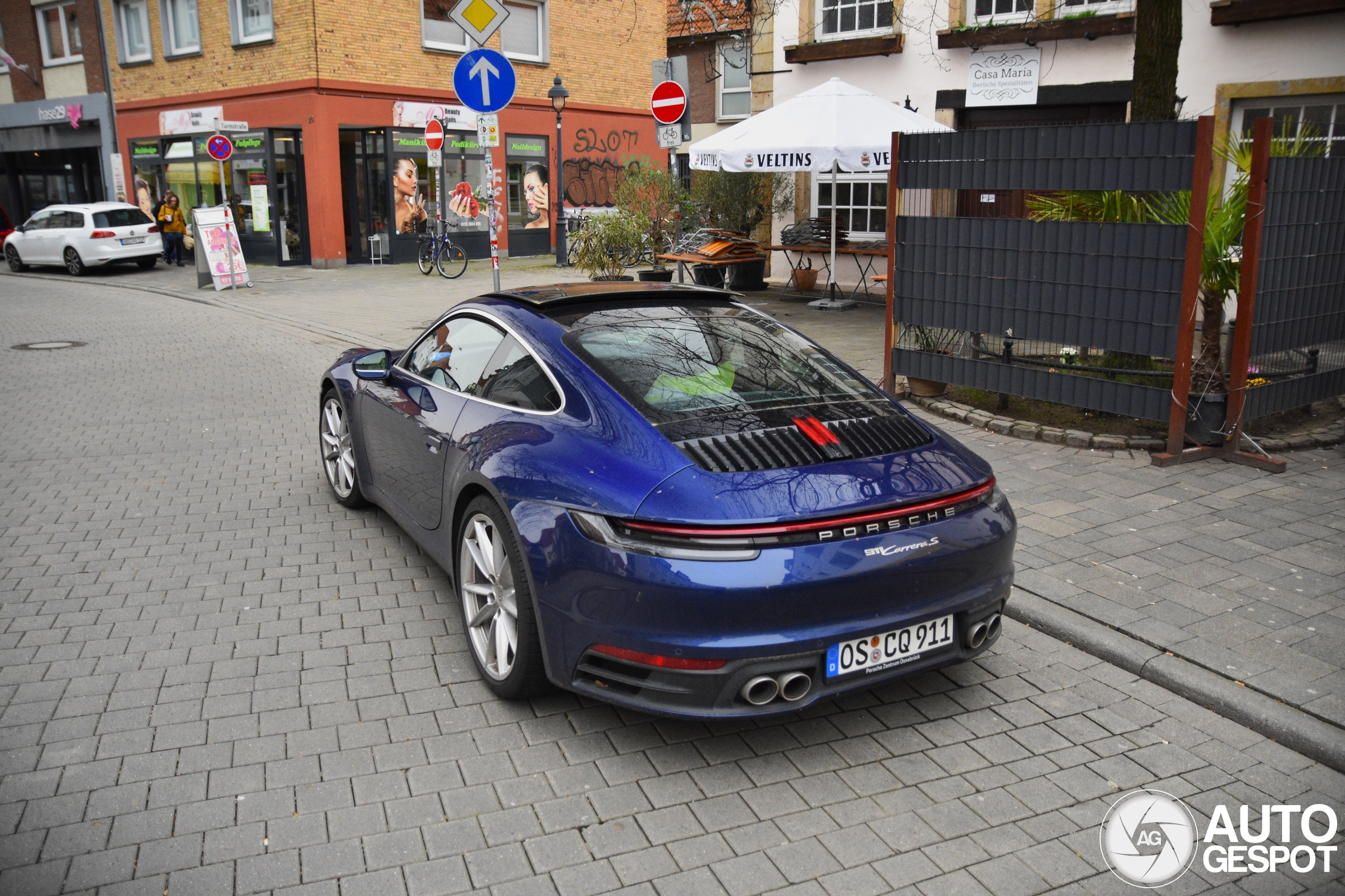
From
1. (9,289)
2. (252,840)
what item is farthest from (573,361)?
(9,289)

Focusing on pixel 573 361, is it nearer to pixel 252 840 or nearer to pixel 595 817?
pixel 595 817

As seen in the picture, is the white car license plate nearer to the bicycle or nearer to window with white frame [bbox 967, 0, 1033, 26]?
window with white frame [bbox 967, 0, 1033, 26]

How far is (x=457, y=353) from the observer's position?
4.79m

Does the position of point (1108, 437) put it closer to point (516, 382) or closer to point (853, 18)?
point (516, 382)

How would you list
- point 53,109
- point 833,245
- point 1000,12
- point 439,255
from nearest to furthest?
point 1000,12 < point 833,245 < point 439,255 < point 53,109

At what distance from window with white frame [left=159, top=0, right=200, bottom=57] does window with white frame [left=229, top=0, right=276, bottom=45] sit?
5.84 feet

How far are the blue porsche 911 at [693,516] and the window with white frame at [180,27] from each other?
26.5 metres

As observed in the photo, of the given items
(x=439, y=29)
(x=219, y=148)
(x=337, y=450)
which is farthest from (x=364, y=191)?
(x=337, y=450)

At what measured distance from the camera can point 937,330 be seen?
8266 mm

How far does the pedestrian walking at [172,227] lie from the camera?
2488cm

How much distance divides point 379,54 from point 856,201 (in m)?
13.9

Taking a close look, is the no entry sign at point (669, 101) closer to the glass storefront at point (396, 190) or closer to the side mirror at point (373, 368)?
the side mirror at point (373, 368)

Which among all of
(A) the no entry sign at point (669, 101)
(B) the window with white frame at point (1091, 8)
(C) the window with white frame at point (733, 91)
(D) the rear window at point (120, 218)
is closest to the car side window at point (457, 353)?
(A) the no entry sign at point (669, 101)

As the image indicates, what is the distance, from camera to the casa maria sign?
13.5 meters
